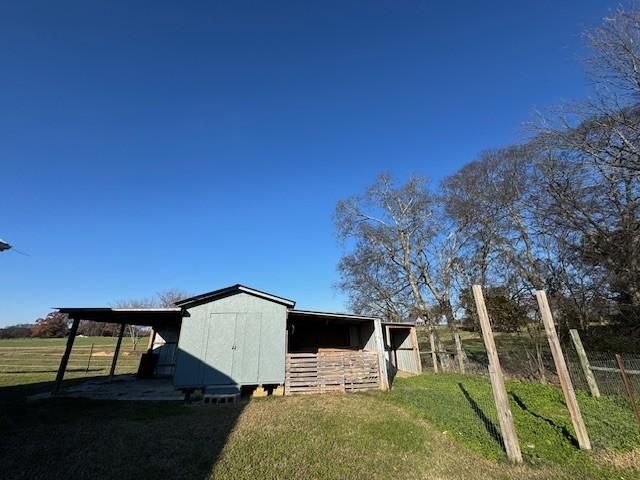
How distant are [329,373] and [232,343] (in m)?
3.60

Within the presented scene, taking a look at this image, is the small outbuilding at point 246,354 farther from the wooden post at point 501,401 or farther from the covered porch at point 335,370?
the wooden post at point 501,401

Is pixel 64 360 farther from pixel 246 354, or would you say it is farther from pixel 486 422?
pixel 486 422

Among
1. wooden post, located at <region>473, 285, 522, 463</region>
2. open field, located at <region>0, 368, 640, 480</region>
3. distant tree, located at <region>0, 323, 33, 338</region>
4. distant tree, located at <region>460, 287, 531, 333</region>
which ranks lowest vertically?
open field, located at <region>0, 368, 640, 480</region>

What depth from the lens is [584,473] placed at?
420 centimetres

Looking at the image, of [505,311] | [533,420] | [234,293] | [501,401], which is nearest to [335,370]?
[234,293]

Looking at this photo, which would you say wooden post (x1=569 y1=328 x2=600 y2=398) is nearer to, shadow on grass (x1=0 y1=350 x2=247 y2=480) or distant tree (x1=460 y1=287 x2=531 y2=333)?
distant tree (x1=460 y1=287 x2=531 y2=333)

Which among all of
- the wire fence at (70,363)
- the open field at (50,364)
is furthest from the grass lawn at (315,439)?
the wire fence at (70,363)

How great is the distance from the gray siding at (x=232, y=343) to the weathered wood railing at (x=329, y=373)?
1.58 feet

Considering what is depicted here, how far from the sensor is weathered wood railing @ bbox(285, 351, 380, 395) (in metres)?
10.2

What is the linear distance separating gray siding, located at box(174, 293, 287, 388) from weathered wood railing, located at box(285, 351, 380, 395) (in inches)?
18.9

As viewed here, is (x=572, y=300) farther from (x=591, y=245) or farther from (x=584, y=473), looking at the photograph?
(x=584, y=473)

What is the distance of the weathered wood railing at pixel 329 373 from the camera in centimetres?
1016

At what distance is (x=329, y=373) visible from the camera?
34.1ft

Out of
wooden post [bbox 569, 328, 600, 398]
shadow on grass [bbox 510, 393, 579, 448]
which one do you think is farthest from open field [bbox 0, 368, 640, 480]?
wooden post [bbox 569, 328, 600, 398]
